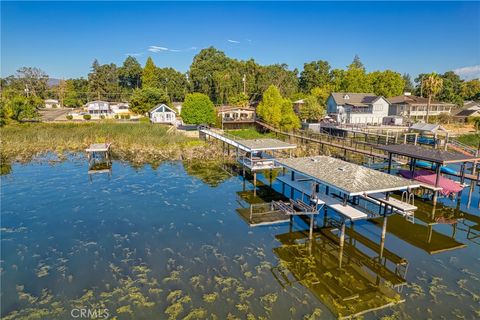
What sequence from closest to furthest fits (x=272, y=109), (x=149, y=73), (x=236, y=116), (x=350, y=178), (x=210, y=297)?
(x=210, y=297) → (x=350, y=178) → (x=272, y=109) → (x=236, y=116) → (x=149, y=73)

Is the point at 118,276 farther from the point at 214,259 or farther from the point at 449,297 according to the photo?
the point at 449,297

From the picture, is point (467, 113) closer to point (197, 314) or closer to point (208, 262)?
point (208, 262)

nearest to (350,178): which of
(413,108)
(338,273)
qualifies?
(338,273)

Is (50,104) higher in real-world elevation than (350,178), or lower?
higher

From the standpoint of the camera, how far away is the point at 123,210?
2230 centimetres

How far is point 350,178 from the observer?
17.3 m

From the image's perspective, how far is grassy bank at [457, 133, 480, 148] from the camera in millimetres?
48062

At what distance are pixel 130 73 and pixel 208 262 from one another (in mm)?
97590

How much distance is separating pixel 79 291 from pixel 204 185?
51.8 feet

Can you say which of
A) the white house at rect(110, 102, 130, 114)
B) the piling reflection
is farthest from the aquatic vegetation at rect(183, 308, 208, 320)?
the white house at rect(110, 102, 130, 114)

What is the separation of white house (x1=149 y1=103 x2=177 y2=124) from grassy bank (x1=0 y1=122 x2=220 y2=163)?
11.5 meters

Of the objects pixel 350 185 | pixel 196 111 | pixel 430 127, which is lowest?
pixel 350 185

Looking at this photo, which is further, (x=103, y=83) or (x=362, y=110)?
(x=103, y=83)

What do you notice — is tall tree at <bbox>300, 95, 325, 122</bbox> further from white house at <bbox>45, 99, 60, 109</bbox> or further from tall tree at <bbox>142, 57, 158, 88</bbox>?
white house at <bbox>45, 99, 60, 109</bbox>
